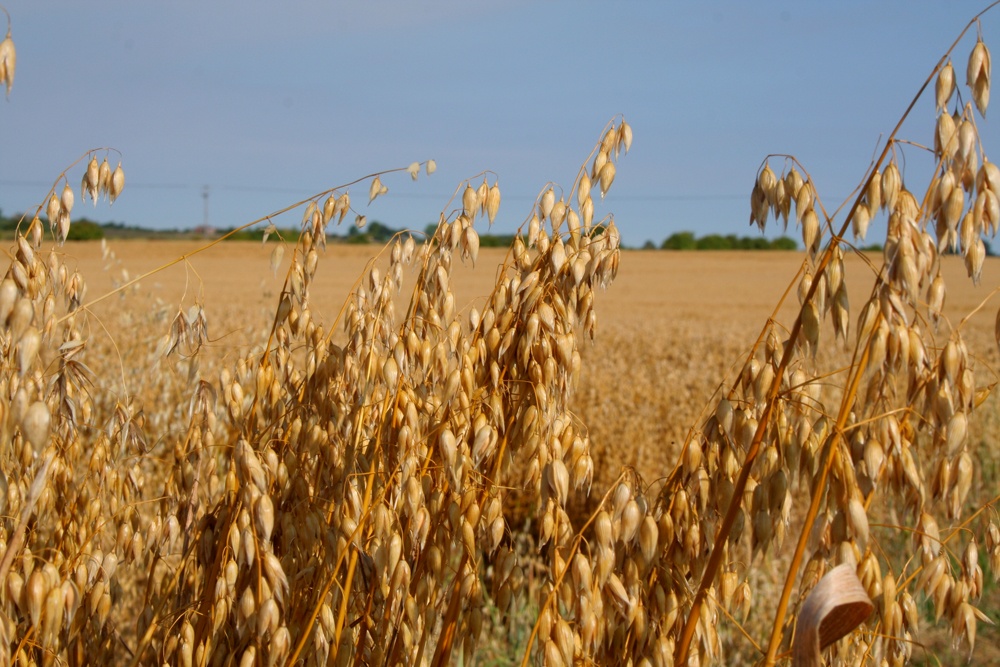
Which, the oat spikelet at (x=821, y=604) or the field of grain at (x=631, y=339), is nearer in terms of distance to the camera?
the oat spikelet at (x=821, y=604)

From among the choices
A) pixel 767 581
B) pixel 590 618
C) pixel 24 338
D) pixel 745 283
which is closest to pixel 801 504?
pixel 767 581

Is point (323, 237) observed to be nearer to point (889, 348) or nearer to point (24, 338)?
point (24, 338)

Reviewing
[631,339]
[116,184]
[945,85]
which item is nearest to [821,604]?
[945,85]

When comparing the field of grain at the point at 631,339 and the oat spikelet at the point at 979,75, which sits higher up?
the oat spikelet at the point at 979,75

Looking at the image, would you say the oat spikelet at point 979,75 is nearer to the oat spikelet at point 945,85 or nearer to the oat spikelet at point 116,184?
the oat spikelet at point 945,85

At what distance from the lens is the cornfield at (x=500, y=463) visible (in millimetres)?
929

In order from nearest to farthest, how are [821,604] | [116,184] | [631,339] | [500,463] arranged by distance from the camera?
[821,604] → [500,463] → [116,184] → [631,339]

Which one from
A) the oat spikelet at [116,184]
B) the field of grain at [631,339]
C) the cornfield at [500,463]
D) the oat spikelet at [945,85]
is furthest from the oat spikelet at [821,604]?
the oat spikelet at [116,184]

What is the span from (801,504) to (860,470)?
522 cm

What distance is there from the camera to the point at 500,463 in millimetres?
1206

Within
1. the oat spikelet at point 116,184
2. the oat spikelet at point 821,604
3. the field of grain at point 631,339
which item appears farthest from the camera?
the field of grain at point 631,339

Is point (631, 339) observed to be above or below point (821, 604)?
below

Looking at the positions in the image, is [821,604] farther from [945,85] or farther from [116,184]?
[116,184]

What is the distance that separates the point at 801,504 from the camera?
18.9 feet
